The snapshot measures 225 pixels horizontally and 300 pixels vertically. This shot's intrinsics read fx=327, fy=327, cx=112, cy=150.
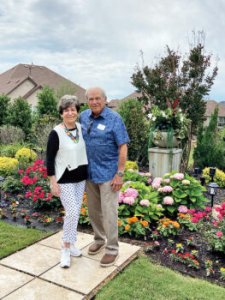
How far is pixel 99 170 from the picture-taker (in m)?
3.26

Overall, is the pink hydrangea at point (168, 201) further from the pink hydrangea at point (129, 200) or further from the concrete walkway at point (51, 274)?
the concrete walkway at point (51, 274)

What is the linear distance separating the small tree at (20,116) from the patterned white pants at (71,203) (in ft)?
35.4

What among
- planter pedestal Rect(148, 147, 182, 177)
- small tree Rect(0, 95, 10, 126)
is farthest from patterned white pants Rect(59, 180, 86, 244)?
small tree Rect(0, 95, 10, 126)

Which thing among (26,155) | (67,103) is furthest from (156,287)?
(26,155)

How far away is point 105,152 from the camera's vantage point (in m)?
3.22

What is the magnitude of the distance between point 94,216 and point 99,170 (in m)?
0.63

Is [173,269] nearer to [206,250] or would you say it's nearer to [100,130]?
[206,250]

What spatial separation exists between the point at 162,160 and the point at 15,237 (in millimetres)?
3845

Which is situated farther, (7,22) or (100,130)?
(7,22)

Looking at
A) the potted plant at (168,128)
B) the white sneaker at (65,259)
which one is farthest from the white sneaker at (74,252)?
the potted plant at (168,128)

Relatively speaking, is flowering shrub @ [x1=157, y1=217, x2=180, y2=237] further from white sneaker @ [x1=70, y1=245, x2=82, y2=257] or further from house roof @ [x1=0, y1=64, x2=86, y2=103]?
house roof @ [x1=0, y1=64, x2=86, y2=103]

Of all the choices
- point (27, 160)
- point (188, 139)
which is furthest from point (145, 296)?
point (27, 160)

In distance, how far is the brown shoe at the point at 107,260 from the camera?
11.1 feet

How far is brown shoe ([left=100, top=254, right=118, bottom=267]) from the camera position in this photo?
3.37 meters
